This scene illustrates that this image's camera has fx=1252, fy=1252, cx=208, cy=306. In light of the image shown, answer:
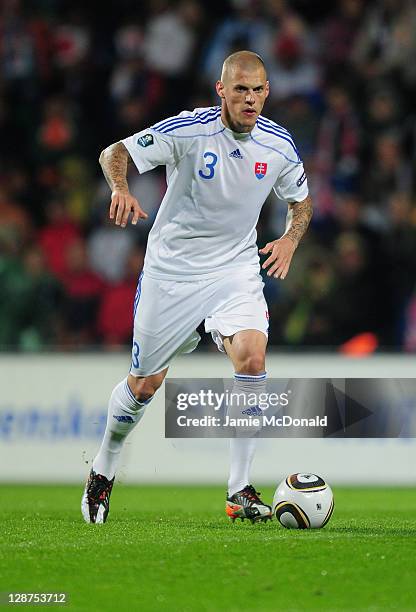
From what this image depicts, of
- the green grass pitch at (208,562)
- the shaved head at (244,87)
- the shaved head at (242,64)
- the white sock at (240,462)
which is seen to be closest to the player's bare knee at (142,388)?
the white sock at (240,462)

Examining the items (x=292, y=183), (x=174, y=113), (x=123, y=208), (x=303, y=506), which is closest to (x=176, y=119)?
(x=292, y=183)

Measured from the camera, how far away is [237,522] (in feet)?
24.7

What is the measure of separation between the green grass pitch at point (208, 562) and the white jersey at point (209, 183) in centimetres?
159

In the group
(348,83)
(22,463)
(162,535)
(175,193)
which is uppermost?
(348,83)

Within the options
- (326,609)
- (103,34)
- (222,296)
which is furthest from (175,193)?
(103,34)

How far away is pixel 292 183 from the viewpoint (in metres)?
7.67

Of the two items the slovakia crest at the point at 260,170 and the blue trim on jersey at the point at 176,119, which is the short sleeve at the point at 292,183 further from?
the blue trim on jersey at the point at 176,119

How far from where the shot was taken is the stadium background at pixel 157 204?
1138 centimetres

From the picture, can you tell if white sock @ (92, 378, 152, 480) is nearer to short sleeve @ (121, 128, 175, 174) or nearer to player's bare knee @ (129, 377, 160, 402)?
player's bare knee @ (129, 377, 160, 402)

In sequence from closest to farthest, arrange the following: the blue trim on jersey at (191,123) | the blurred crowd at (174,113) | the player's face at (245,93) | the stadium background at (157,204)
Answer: the player's face at (245,93) → the blue trim on jersey at (191,123) → the stadium background at (157,204) → the blurred crowd at (174,113)

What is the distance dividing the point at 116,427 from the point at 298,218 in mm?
1695

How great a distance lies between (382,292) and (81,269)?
3175 millimetres

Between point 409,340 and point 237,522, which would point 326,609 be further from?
point 409,340

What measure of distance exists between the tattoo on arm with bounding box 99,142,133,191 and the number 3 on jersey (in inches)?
17.3
